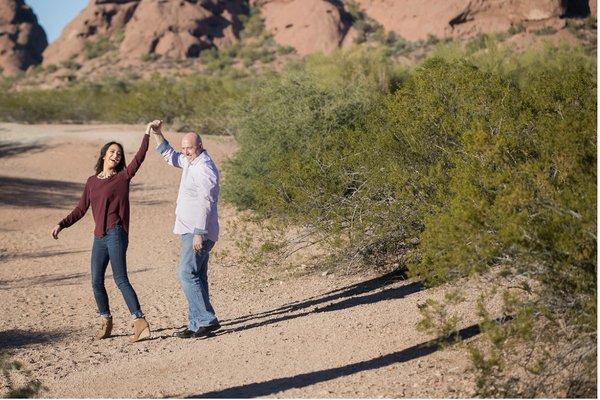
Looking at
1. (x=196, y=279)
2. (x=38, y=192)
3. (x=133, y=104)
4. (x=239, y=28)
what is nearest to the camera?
(x=196, y=279)

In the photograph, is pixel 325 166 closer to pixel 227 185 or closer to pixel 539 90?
pixel 539 90

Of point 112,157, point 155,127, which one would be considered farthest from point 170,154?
point 112,157

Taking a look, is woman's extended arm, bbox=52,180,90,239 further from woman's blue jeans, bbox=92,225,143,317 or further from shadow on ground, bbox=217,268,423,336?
shadow on ground, bbox=217,268,423,336

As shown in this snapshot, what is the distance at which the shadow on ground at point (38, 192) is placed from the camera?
20775 mm

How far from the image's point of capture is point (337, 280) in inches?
446

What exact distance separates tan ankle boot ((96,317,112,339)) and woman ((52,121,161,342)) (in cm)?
17

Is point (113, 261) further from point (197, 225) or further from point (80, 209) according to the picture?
point (197, 225)

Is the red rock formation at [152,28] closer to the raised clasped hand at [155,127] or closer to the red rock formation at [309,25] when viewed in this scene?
the red rock formation at [309,25]

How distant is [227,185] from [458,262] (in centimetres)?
1158

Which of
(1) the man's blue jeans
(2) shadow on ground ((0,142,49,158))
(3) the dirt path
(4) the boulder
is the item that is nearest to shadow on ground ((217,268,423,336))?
(3) the dirt path

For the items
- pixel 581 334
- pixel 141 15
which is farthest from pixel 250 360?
pixel 141 15

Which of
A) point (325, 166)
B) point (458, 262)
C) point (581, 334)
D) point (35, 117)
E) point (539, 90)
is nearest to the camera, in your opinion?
point (581, 334)

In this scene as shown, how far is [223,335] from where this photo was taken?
895cm

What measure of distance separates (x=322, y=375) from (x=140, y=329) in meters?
2.39
